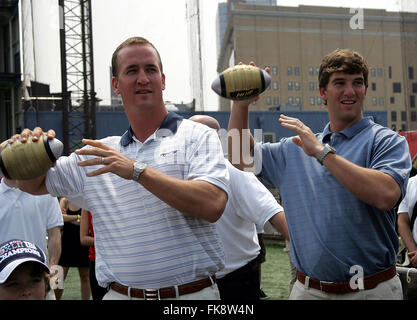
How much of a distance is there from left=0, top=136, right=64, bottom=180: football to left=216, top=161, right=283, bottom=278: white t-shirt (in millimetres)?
1353

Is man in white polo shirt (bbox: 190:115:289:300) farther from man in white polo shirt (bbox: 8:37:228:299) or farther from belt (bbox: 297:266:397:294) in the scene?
man in white polo shirt (bbox: 8:37:228:299)

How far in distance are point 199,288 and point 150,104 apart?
0.86 metres

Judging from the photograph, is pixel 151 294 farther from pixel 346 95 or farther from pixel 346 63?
pixel 346 63

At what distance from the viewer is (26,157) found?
213 centimetres

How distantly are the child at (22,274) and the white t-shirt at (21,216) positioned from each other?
1239mm

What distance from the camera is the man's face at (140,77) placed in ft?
7.50

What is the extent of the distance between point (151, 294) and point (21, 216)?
88.4 inches

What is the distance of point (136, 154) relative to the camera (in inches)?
90.5

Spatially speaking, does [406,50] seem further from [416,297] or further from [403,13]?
[416,297]

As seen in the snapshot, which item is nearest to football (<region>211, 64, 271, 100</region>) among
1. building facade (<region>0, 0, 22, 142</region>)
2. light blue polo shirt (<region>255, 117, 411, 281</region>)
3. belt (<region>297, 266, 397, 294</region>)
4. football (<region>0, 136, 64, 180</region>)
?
light blue polo shirt (<region>255, 117, 411, 281</region>)

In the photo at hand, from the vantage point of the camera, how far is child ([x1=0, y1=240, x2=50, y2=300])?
2602 mm

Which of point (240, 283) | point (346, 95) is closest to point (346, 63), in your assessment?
point (346, 95)

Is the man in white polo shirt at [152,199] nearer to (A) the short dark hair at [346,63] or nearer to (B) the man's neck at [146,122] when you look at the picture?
(B) the man's neck at [146,122]
